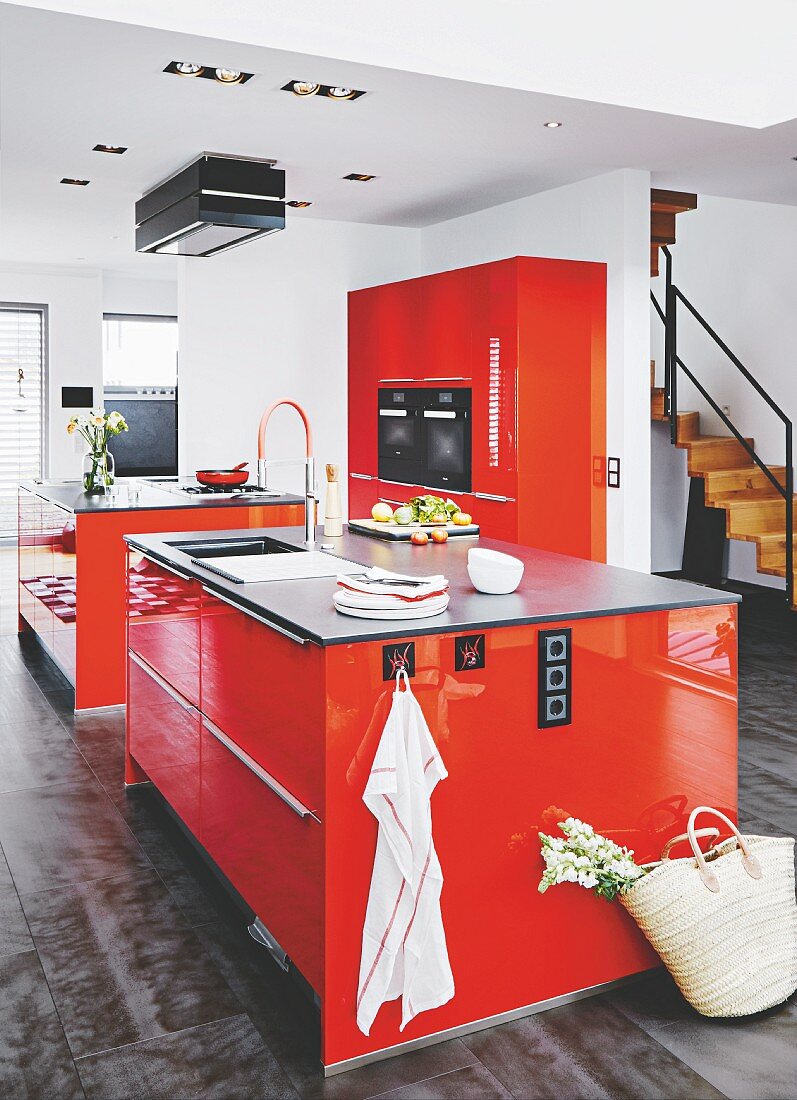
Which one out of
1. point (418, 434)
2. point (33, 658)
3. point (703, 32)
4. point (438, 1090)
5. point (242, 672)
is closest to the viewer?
point (438, 1090)

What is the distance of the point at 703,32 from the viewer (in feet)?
14.8

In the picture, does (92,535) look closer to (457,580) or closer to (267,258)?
(457,580)

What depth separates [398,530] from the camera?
3635 millimetres

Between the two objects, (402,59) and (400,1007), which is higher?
(402,59)

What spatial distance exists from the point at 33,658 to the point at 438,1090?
170 inches

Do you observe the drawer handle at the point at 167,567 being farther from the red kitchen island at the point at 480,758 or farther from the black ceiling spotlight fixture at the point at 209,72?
the black ceiling spotlight fixture at the point at 209,72

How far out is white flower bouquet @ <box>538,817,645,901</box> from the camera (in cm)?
231

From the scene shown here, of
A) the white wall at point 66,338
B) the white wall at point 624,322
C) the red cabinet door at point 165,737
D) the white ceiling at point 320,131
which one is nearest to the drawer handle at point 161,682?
the red cabinet door at point 165,737

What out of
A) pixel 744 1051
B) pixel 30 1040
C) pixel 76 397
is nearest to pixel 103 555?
pixel 30 1040

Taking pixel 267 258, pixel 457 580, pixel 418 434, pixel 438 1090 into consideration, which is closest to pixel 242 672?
pixel 457 580

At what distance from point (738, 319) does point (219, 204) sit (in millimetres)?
4456

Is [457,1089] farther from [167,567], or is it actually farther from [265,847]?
[167,567]

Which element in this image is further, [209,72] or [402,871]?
[209,72]

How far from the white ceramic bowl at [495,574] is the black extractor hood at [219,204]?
9.62 feet
